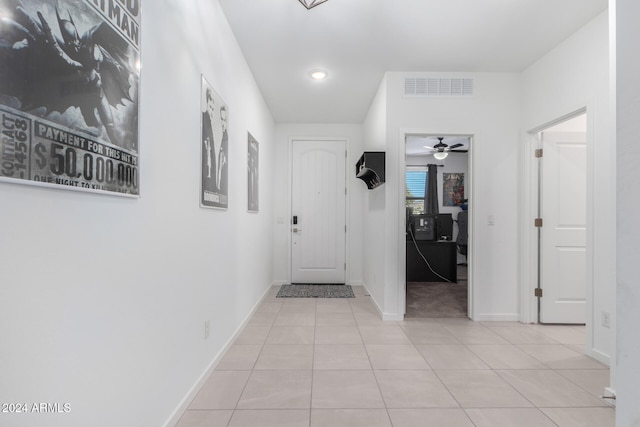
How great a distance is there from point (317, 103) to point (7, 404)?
4.17 meters

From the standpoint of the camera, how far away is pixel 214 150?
225 cm

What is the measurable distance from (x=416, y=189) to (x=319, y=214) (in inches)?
143

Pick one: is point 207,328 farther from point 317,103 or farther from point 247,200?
point 317,103

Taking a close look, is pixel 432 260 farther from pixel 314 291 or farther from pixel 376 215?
pixel 314 291

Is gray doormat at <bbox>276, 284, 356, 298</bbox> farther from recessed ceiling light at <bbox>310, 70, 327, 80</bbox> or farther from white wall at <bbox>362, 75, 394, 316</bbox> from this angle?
recessed ceiling light at <bbox>310, 70, 327, 80</bbox>

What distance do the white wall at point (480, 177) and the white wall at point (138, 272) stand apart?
1712 mm

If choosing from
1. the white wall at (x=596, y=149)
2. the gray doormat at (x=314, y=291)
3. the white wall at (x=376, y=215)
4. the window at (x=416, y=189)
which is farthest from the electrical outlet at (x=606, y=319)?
the window at (x=416, y=189)

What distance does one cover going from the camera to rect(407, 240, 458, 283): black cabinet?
5.46m

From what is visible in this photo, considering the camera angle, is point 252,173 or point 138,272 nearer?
point 138,272

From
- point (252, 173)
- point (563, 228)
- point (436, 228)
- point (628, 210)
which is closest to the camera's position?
point (628, 210)

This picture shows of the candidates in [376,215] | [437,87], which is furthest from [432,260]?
[437,87]

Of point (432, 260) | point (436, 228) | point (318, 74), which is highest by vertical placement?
point (318, 74)

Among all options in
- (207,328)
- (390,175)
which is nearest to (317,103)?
(390,175)

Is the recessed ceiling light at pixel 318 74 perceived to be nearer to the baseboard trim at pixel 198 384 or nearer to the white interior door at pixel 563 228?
the white interior door at pixel 563 228
